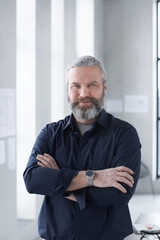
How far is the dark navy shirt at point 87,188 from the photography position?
6.04 ft

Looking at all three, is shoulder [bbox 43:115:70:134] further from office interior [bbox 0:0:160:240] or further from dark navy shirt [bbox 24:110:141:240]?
office interior [bbox 0:0:160:240]

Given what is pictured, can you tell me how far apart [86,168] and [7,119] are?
42.5 inches

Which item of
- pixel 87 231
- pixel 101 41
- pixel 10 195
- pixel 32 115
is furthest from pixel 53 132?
pixel 101 41

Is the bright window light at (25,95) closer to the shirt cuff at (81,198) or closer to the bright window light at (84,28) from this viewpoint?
the bright window light at (84,28)

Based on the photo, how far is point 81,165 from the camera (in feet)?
6.35

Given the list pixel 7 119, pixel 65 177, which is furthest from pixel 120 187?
pixel 7 119

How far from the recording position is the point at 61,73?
4.09m

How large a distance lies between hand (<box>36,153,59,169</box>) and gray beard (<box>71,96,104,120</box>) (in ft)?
0.92

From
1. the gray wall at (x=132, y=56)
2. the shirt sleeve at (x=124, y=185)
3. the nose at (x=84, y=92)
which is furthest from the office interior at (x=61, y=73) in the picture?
the shirt sleeve at (x=124, y=185)

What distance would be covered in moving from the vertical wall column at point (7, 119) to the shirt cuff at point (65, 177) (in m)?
1.00

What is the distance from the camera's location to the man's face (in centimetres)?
195

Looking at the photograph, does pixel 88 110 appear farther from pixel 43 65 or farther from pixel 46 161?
pixel 43 65

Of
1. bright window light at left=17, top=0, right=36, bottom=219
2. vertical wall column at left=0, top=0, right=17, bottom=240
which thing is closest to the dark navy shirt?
vertical wall column at left=0, top=0, right=17, bottom=240

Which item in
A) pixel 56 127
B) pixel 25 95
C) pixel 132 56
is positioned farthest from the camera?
pixel 132 56
